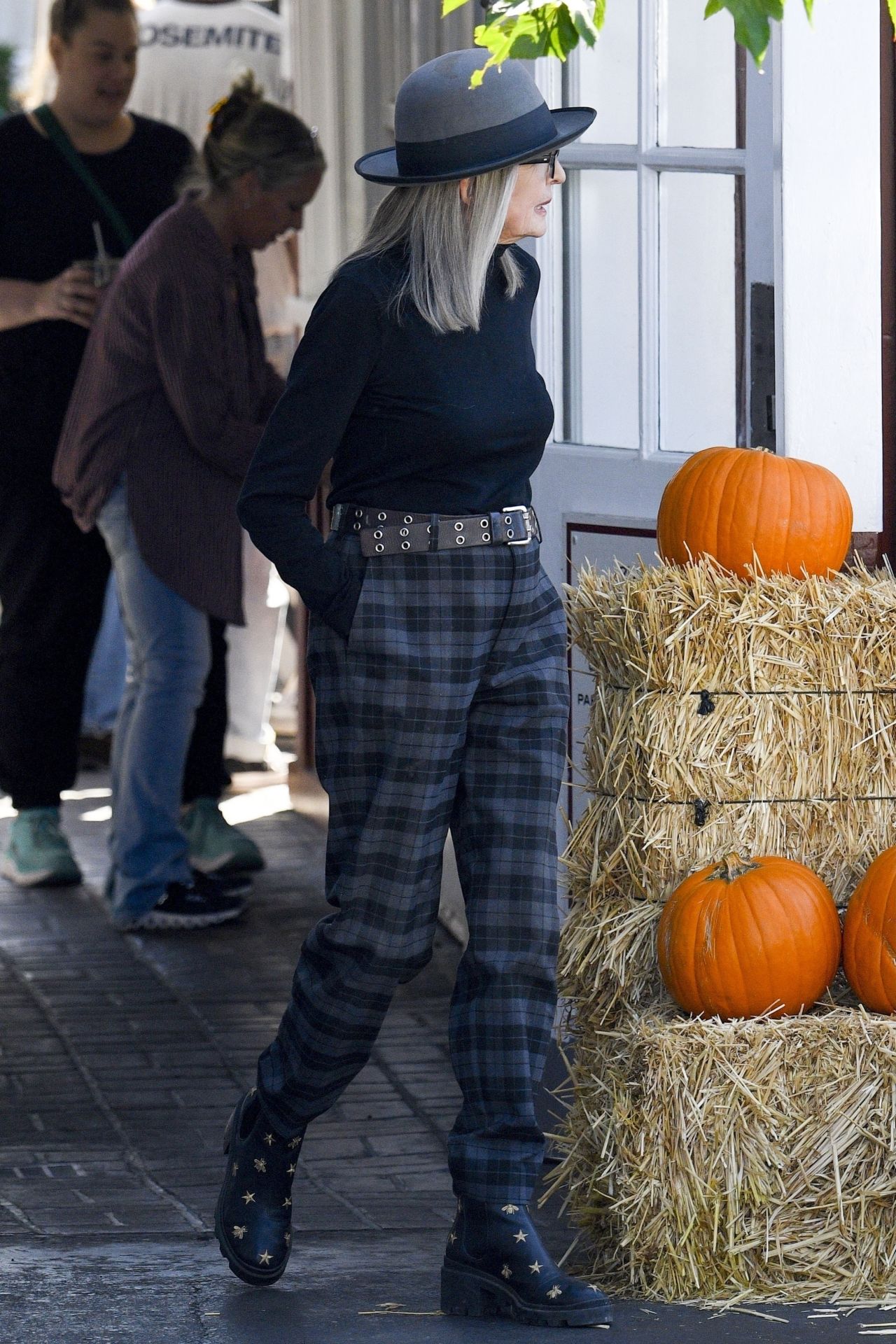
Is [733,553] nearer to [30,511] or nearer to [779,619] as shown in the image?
[779,619]

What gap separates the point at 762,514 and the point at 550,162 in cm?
71

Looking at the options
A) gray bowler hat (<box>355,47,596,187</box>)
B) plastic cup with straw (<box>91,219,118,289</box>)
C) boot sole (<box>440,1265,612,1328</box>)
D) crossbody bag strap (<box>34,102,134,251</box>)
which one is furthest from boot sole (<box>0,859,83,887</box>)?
gray bowler hat (<box>355,47,596,187</box>)

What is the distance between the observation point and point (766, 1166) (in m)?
3.29

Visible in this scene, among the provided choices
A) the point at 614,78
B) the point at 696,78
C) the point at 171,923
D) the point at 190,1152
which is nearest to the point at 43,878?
the point at 171,923

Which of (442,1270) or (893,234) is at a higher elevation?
(893,234)

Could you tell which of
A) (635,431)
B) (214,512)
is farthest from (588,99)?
(214,512)

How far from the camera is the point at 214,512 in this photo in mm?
5707

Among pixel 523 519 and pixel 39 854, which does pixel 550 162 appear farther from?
pixel 39 854

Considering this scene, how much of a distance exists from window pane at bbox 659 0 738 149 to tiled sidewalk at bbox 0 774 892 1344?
2.07m

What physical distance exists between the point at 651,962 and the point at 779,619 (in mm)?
618

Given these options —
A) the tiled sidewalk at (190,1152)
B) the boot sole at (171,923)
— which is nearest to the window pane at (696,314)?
the tiled sidewalk at (190,1152)

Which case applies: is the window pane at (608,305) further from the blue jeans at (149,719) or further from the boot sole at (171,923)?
the boot sole at (171,923)

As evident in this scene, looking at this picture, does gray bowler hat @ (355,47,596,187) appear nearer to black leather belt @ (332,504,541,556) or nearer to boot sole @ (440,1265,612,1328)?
black leather belt @ (332,504,541,556)

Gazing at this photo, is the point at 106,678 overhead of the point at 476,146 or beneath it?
beneath
